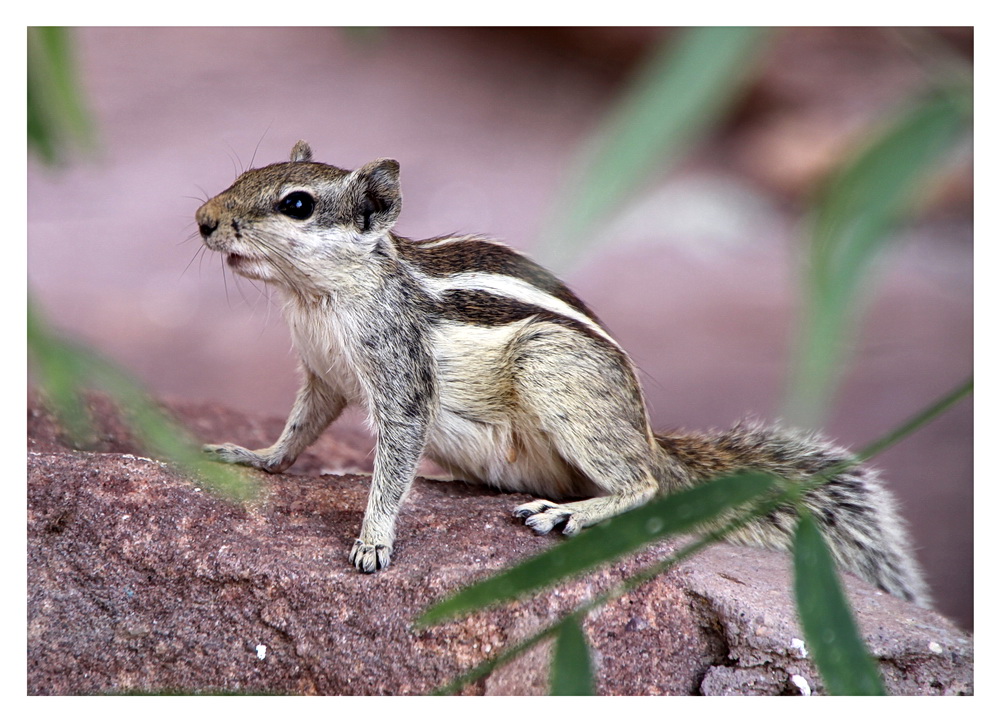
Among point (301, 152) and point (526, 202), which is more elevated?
point (301, 152)

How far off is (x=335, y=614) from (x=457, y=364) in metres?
0.58

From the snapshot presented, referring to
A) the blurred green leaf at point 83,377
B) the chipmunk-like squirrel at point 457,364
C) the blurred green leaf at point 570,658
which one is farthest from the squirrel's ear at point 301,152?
the blurred green leaf at point 570,658

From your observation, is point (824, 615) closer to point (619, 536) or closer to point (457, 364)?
point (619, 536)

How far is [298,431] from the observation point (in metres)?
2.43

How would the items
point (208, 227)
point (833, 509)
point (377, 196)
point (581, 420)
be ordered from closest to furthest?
point (208, 227)
point (377, 196)
point (581, 420)
point (833, 509)

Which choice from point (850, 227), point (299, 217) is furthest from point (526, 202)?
point (850, 227)

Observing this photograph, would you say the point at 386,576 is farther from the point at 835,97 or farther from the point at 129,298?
the point at 835,97

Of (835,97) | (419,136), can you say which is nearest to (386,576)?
(419,136)

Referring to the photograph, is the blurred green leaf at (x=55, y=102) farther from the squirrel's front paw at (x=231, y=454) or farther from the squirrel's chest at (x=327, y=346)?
the squirrel's front paw at (x=231, y=454)

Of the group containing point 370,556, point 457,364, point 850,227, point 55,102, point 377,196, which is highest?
point 850,227

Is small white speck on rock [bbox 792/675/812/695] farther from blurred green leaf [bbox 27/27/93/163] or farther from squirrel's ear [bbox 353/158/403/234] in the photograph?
blurred green leaf [bbox 27/27/93/163]

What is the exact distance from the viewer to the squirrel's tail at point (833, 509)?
7.61 feet

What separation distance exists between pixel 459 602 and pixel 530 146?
4.17 meters

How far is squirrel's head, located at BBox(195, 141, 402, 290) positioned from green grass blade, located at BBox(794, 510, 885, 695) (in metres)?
1.18
